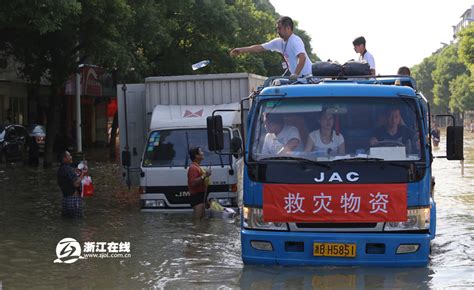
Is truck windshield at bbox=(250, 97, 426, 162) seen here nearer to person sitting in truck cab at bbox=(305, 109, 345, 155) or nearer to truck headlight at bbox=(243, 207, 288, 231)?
person sitting in truck cab at bbox=(305, 109, 345, 155)

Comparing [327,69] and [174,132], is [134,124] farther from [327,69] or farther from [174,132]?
[327,69]

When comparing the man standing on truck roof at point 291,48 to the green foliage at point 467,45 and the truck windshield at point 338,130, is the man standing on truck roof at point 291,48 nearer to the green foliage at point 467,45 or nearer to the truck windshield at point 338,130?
the truck windshield at point 338,130

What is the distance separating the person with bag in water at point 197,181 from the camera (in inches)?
514

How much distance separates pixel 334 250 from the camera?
8.00 m

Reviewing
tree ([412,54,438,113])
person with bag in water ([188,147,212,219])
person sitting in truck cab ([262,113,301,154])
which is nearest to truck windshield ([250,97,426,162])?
person sitting in truck cab ([262,113,301,154])

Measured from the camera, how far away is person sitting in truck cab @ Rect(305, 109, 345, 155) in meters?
8.20

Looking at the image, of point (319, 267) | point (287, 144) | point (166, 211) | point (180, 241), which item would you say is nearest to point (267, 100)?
point (287, 144)

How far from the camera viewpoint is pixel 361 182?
26.2ft

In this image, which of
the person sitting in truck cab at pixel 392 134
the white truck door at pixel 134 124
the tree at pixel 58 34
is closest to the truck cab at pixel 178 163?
the white truck door at pixel 134 124

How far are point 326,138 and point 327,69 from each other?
176cm

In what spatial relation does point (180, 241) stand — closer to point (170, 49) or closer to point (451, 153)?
point (451, 153)

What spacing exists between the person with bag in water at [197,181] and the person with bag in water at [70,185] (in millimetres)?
1967

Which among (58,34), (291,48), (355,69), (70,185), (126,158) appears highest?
(58,34)

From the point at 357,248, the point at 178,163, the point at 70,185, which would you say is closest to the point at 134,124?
the point at 178,163
